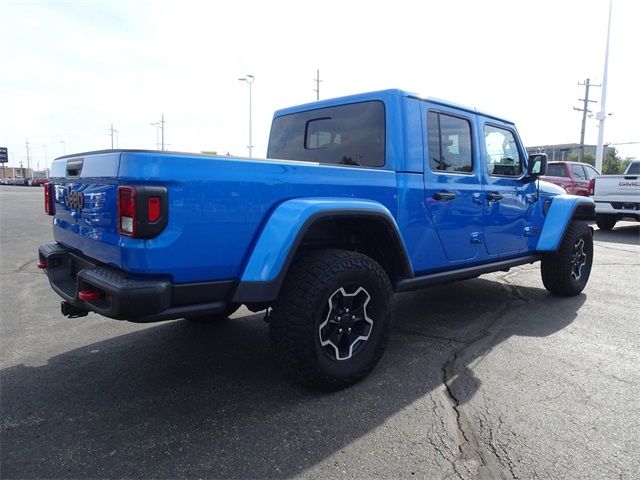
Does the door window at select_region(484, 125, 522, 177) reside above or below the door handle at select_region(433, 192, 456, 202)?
above

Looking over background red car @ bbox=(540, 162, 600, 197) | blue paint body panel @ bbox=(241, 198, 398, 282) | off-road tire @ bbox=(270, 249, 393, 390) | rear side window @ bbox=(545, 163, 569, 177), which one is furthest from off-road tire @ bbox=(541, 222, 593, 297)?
rear side window @ bbox=(545, 163, 569, 177)

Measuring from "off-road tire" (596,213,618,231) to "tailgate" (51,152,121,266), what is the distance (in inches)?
504

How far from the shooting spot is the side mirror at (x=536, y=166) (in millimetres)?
4555

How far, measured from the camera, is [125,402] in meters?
2.79

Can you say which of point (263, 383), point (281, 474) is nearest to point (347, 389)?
point (263, 383)

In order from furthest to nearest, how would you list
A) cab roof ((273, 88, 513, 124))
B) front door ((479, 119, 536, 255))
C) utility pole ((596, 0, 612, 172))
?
1. utility pole ((596, 0, 612, 172))
2. front door ((479, 119, 536, 255))
3. cab roof ((273, 88, 513, 124))

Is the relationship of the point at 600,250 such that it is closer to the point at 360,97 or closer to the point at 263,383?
the point at 360,97

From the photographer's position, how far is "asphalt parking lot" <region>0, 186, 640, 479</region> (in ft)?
7.30

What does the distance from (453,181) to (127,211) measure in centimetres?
255

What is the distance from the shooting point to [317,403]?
279 cm

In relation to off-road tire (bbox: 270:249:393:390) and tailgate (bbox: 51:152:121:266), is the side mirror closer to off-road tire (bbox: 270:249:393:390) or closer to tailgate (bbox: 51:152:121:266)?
off-road tire (bbox: 270:249:393:390)

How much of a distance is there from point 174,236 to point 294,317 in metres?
0.83

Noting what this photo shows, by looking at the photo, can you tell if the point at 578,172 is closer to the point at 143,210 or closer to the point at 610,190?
the point at 610,190

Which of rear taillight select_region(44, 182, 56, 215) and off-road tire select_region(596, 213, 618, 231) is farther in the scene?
off-road tire select_region(596, 213, 618, 231)
